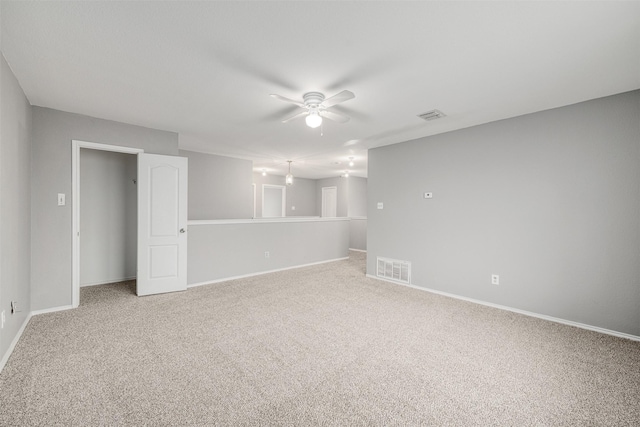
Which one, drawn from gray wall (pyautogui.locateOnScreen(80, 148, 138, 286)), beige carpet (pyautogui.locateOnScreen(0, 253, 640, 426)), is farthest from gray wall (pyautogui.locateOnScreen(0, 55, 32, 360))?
gray wall (pyautogui.locateOnScreen(80, 148, 138, 286))

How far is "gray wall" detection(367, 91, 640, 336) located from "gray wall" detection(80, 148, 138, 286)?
185 inches

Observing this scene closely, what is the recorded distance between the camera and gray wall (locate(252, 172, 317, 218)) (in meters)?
9.20

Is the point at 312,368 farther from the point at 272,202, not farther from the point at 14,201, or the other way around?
the point at 272,202

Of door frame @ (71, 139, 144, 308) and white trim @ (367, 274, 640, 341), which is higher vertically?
door frame @ (71, 139, 144, 308)

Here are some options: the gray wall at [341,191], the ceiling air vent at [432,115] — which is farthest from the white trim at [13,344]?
the gray wall at [341,191]

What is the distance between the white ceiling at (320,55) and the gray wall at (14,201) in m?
0.26

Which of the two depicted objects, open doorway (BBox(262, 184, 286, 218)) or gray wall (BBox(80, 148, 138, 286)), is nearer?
gray wall (BBox(80, 148, 138, 286))

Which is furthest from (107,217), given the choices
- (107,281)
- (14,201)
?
(14,201)

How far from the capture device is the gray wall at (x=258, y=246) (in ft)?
14.7

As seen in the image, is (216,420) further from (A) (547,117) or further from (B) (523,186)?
(A) (547,117)

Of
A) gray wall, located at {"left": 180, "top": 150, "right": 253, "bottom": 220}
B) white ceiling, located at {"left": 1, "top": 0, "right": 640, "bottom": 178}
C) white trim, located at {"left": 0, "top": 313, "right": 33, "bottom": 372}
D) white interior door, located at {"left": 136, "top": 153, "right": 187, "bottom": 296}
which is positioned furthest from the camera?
gray wall, located at {"left": 180, "top": 150, "right": 253, "bottom": 220}

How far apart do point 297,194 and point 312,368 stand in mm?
8148

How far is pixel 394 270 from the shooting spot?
475 cm

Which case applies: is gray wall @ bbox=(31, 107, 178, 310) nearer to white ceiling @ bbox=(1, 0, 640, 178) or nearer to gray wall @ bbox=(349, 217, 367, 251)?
white ceiling @ bbox=(1, 0, 640, 178)
